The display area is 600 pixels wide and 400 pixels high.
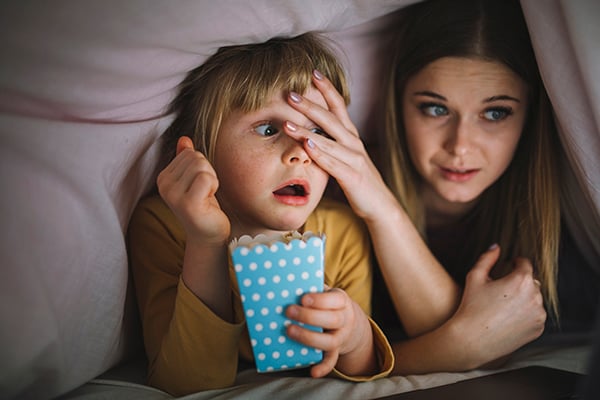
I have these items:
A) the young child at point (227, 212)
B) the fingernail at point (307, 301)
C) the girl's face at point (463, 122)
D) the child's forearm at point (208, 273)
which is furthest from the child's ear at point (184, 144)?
the girl's face at point (463, 122)

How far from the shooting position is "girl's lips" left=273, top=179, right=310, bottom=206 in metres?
0.75

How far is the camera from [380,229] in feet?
2.95

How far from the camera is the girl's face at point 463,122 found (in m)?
0.91

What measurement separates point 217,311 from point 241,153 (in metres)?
0.21

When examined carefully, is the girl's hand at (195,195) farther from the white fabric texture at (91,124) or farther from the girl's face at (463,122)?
the girl's face at (463,122)

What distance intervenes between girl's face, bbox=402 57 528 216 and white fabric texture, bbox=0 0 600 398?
0.32ft

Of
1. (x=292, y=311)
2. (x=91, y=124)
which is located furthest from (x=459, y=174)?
(x=91, y=124)

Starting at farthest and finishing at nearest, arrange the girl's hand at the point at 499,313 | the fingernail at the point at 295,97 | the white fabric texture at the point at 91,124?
the girl's hand at the point at 499,313 → the fingernail at the point at 295,97 → the white fabric texture at the point at 91,124

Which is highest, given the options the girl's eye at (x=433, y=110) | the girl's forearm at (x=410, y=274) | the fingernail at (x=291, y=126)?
the girl's eye at (x=433, y=110)

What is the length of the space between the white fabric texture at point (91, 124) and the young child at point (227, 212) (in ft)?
0.14

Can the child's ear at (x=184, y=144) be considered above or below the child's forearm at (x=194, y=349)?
above

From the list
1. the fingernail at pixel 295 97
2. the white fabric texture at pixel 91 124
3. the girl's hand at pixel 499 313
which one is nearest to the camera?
the white fabric texture at pixel 91 124

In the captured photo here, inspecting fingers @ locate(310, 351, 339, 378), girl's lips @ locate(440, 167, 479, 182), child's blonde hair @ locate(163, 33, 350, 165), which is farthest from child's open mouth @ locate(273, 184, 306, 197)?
girl's lips @ locate(440, 167, 479, 182)

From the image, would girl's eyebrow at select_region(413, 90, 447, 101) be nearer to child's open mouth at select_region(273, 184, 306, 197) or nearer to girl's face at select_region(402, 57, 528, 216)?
girl's face at select_region(402, 57, 528, 216)
